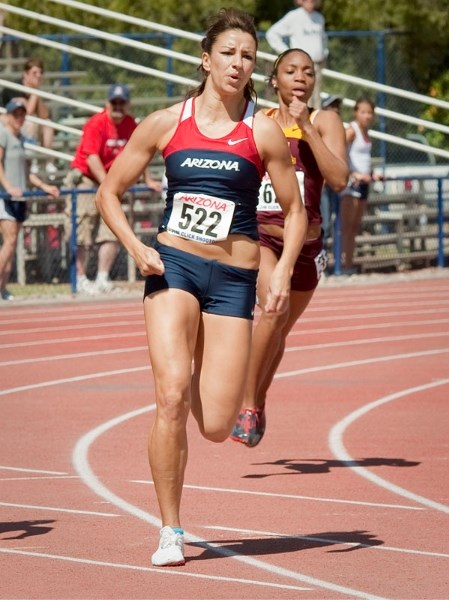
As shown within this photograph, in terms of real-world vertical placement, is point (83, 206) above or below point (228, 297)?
above

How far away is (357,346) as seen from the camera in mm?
15445

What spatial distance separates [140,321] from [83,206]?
9.20 feet

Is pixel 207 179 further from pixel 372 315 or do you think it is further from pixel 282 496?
pixel 372 315

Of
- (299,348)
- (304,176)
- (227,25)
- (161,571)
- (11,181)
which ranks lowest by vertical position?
(161,571)

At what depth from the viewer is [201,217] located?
6906mm

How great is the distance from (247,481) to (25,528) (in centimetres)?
167

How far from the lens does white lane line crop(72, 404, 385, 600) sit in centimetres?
629

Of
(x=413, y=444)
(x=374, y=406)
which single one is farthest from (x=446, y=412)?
(x=413, y=444)

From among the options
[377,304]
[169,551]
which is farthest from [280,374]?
[169,551]

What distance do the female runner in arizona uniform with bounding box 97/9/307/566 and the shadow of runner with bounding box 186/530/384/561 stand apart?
1.27 ft

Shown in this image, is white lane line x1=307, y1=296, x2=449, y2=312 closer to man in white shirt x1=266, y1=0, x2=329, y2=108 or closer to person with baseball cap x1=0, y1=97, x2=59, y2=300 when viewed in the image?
man in white shirt x1=266, y1=0, x2=329, y2=108

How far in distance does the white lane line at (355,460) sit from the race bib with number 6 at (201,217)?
6.41 feet

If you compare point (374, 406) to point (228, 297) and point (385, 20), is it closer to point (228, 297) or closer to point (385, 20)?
point (228, 297)

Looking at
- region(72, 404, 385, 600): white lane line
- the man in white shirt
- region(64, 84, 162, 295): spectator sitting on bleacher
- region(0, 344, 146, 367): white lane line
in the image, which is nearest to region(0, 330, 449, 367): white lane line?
region(0, 344, 146, 367): white lane line
